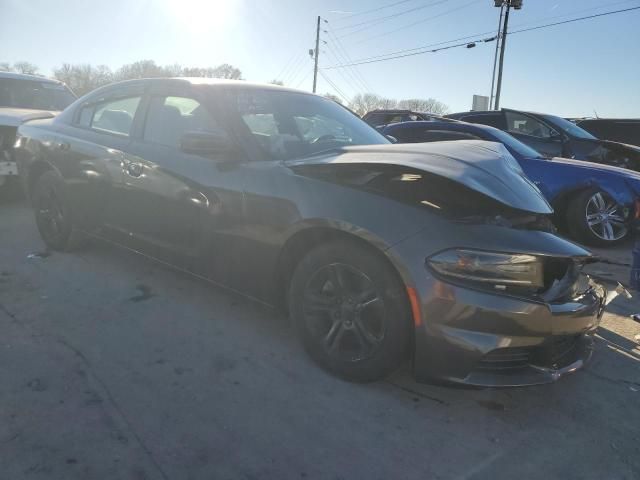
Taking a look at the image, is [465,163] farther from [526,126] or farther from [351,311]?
[526,126]

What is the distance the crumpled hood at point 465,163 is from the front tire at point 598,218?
3419 millimetres

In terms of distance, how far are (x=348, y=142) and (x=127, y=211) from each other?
68.0 inches

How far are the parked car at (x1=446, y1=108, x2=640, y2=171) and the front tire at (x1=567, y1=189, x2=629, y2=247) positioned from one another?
215 centimetres

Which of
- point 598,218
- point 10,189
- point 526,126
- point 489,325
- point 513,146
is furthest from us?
point 526,126

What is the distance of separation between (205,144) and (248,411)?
154 centimetres

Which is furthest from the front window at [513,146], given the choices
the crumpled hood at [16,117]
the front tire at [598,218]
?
the crumpled hood at [16,117]

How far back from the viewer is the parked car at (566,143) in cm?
804

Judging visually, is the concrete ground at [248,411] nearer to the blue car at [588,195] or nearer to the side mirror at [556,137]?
the blue car at [588,195]

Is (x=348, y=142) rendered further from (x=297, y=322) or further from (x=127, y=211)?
(x=127, y=211)

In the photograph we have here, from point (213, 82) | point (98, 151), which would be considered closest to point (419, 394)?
point (213, 82)

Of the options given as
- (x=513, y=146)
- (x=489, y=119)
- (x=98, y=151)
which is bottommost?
(x=98, y=151)

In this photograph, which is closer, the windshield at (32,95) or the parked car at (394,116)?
the windshield at (32,95)

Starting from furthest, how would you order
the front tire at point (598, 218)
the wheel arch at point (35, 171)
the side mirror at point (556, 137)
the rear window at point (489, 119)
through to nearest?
the rear window at point (489, 119) < the side mirror at point (556, 137) < the front tire at point (598, 218) < the wheel arch at point (35, 171)

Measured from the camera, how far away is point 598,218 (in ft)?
19.9
